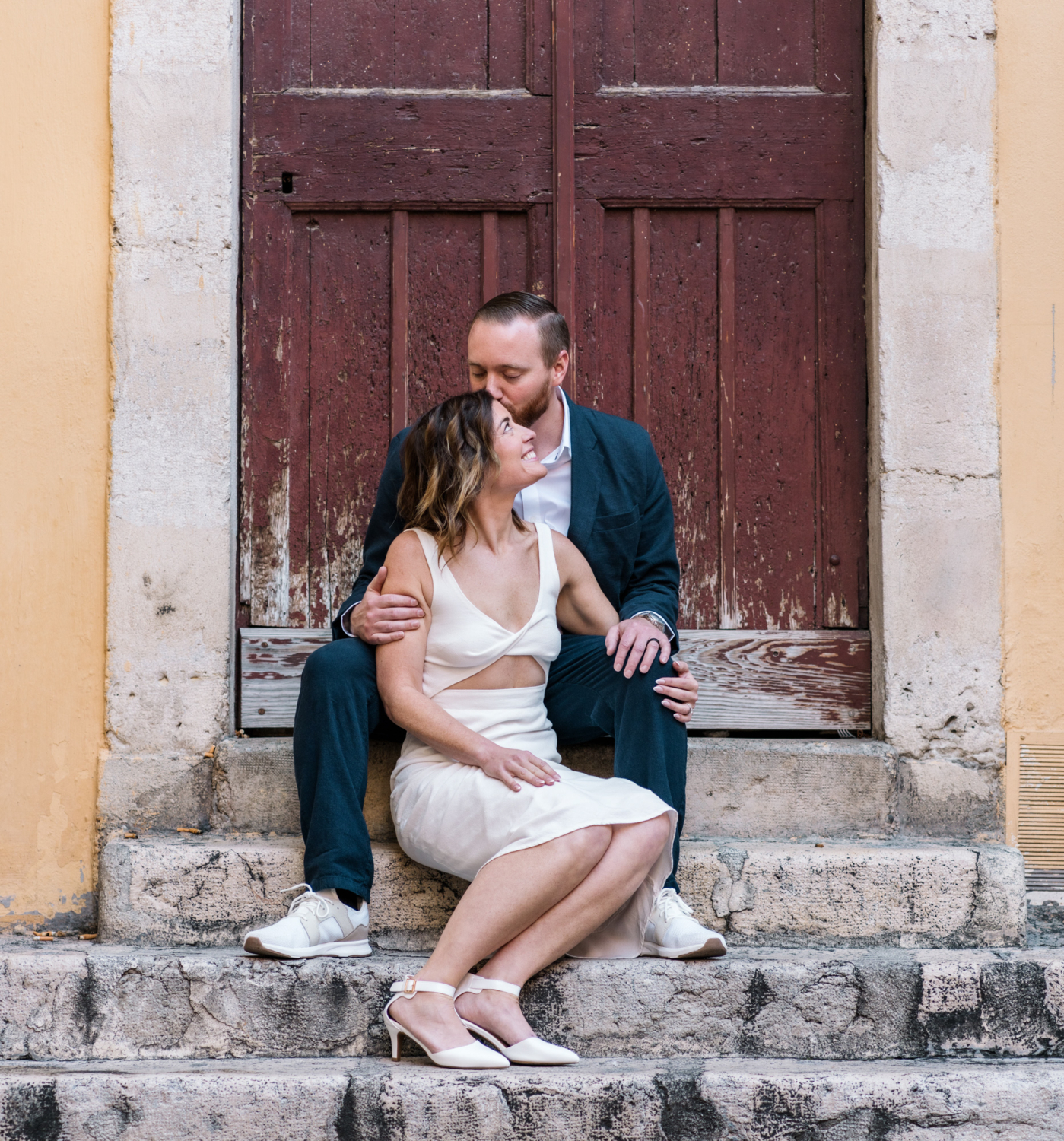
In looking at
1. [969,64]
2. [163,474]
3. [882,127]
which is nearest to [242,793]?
[163,474]

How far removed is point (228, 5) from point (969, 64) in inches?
76.9

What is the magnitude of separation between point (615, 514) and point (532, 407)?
0.35 metres

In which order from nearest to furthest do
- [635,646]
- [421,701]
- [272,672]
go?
1. [421,701]
2. [635,646]
3. [272,672]

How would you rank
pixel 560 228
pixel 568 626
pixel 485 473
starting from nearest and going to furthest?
pixel 485 473 < pixel 568 626 < pixel 560 228

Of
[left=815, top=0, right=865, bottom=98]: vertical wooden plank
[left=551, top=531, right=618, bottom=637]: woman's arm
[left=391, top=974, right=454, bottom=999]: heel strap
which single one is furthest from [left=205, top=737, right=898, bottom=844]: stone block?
[left=815, top=0, right=865, bottom=98]: vertical wooden plank

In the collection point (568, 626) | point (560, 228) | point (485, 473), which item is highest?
point (560, 228)

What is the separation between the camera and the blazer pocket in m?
3.03

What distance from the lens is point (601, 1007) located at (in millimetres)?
2426

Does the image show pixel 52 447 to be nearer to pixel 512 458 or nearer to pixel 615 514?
pixel 512 458

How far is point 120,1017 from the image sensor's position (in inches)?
96.7

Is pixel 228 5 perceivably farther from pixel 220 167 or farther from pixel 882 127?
pixel 882 127

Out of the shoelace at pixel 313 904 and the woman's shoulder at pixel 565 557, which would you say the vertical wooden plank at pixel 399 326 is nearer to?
the woman's shoulder at pixel 565 557

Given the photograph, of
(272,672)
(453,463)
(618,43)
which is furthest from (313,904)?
(618,43)

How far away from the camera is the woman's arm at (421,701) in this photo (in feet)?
8.04
